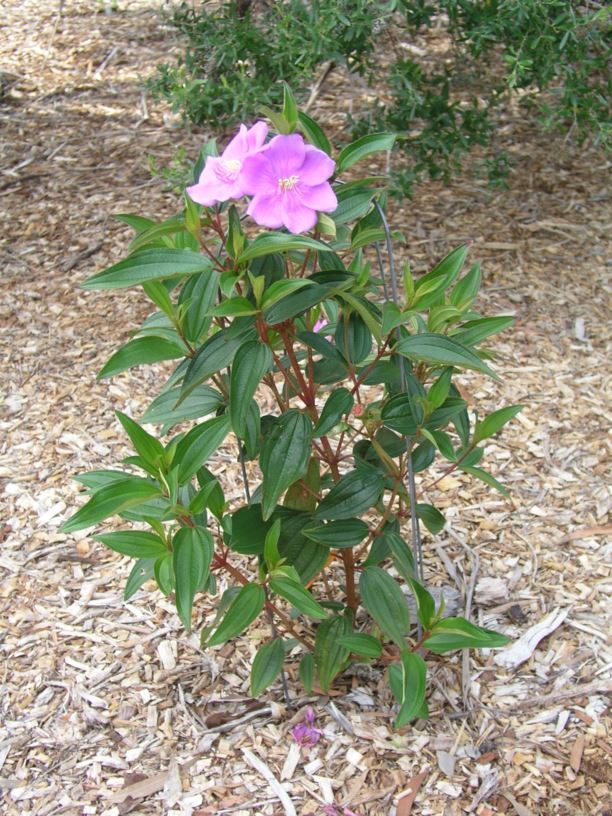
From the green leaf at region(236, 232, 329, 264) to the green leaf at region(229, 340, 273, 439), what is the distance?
0.18 meters

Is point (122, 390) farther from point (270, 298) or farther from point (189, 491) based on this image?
point (270, 298)

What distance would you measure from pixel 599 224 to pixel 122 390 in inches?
86.4

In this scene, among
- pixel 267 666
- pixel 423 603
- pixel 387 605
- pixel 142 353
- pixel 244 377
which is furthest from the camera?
pixel 267 666

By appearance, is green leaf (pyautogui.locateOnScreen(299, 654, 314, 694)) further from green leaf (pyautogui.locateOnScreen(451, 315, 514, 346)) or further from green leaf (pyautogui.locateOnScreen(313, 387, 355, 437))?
green leaf (pyautogui.locateOnScreen(451, 315, 514, 346))

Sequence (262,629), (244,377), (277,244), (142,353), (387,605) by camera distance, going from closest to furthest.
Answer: (277,244), (244,377), (142,353), (387,605), (262,629)

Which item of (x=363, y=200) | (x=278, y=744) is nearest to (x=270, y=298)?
(x=363, y=200)

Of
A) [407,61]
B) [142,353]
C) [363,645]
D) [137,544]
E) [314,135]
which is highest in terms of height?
[314,135]

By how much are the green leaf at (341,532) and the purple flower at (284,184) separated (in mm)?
658

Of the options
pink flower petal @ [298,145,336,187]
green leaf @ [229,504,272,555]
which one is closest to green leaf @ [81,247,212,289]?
pink flower petal @ [298,145,336,187]

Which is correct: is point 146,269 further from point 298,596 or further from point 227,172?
point 298,596

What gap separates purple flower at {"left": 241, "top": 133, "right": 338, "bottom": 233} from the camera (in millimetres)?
1535

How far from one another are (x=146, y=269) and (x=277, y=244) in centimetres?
22

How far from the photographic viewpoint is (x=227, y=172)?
1.57 meters

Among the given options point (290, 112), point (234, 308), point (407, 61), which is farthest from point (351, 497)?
point (407, 61)
